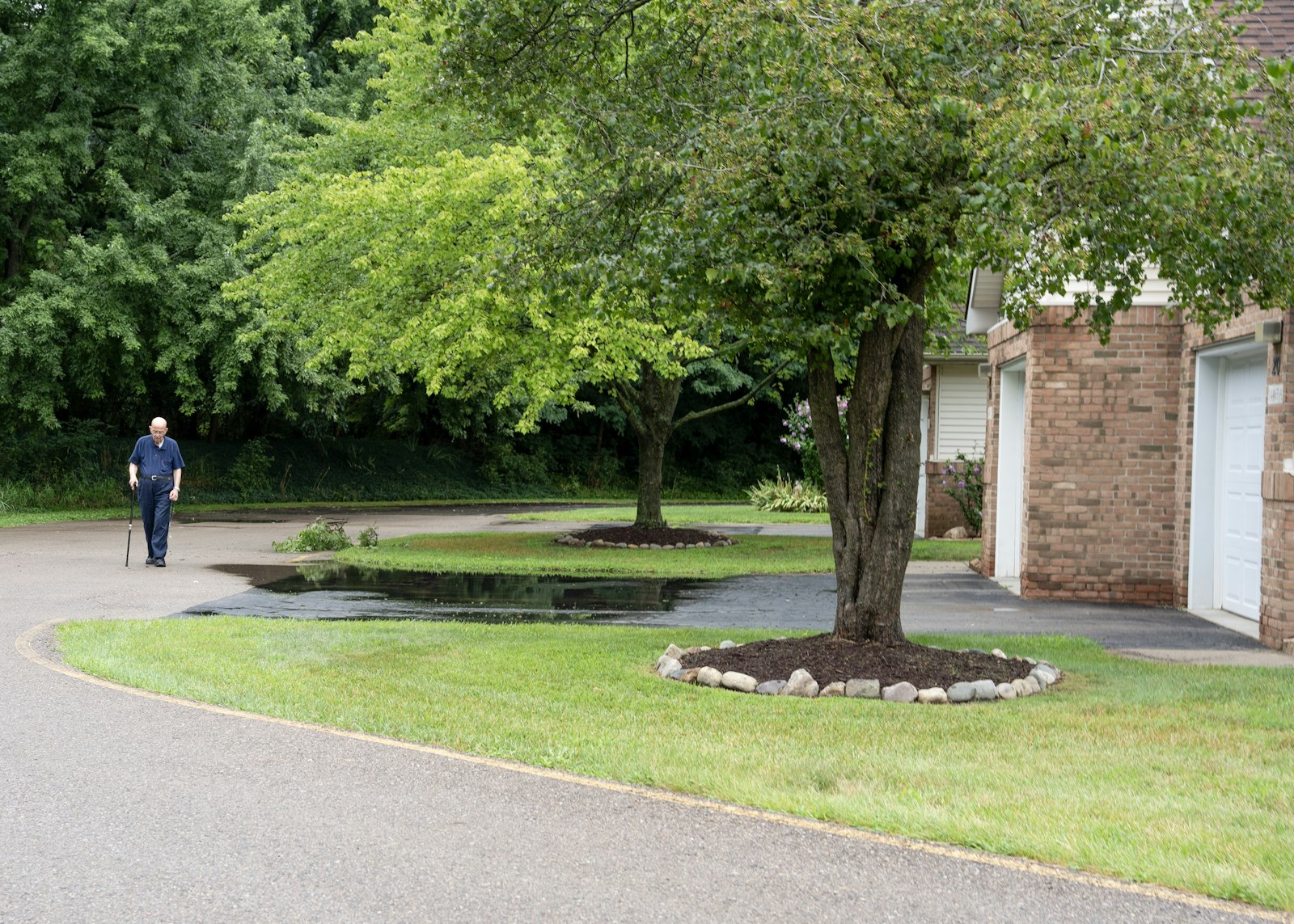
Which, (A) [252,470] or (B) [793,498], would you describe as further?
(A) [252,470]

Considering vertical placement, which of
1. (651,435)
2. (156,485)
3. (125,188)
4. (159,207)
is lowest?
(156,485)

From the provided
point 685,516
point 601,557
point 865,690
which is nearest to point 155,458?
point 601,557

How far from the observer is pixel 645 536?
2305cm

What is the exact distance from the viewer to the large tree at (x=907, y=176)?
763cm

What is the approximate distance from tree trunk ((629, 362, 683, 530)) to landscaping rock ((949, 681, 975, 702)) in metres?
15.0

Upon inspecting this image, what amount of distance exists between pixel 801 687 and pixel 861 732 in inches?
50.5

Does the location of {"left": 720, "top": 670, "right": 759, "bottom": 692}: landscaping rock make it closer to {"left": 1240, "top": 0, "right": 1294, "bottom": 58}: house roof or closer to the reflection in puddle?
the reflection in puddle

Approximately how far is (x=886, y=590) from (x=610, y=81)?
16.0 ft

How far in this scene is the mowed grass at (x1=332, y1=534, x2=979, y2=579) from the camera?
18.6 m

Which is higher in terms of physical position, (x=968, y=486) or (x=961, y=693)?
(x=968, y=486)

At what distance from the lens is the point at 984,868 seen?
5.25m

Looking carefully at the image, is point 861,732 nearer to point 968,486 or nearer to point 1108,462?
point 1108,462

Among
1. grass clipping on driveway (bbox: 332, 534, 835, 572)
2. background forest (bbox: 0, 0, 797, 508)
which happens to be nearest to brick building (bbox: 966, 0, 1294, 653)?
grass clipping on driveway (bbox: 332, 534, 835, 572)

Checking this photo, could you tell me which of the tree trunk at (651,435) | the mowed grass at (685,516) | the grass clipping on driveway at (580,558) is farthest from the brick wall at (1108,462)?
the mowed grass at (685,516)
